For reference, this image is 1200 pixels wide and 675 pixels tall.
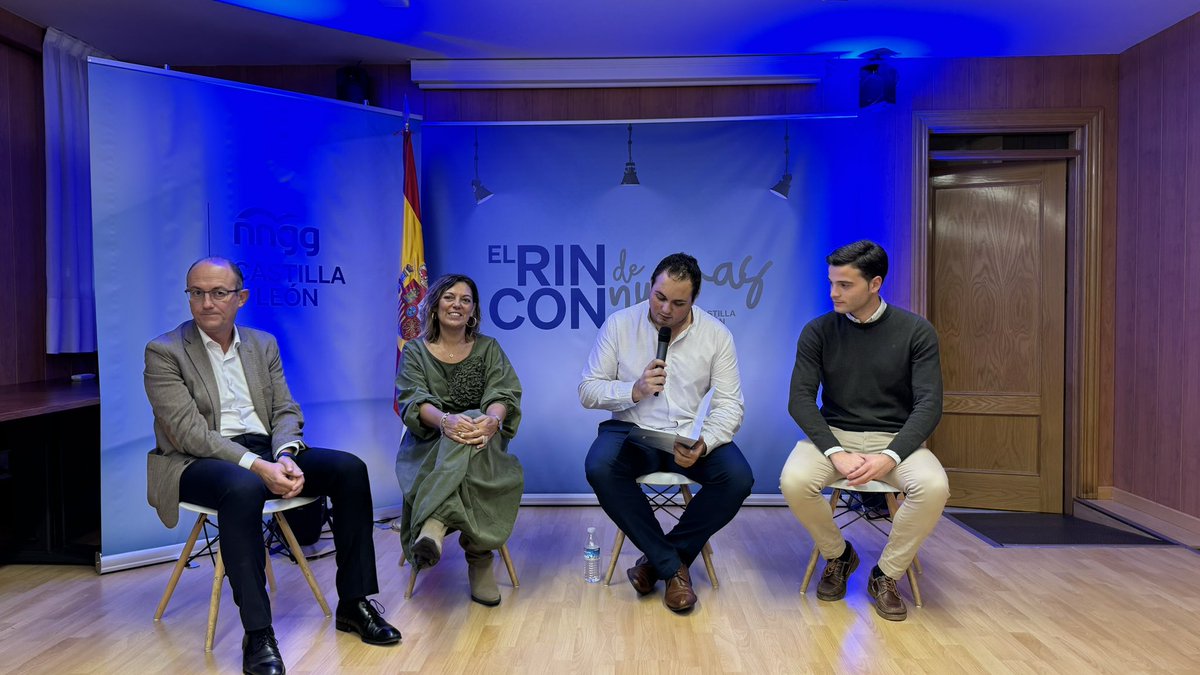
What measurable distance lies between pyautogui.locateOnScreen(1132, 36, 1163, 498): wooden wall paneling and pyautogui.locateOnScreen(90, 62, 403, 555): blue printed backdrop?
412cm

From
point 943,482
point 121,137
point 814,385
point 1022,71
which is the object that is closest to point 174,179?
point 121,137

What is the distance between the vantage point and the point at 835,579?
9.37 feet

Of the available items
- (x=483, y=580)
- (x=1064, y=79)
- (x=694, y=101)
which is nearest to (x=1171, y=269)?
(x=1064, y=79)

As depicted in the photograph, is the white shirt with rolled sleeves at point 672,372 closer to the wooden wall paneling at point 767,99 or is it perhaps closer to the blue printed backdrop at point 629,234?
the blue printed backdrop at point 629,234

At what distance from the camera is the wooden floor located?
2.32 metres

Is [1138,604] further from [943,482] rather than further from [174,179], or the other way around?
[174,179]

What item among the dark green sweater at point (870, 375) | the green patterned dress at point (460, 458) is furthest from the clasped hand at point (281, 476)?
the dark green sweater at point (870, 375)

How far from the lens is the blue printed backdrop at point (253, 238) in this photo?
3.16 metres

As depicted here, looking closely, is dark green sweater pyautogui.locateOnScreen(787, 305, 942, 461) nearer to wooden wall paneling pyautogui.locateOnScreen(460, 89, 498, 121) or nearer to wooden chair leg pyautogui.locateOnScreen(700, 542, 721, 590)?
wooden chair leg pyautogui.locateOnScreen(700, 542, 721, 590)

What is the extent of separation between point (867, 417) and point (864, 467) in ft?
1.07

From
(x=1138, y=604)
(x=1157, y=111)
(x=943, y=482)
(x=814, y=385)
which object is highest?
(x=1157, y=111)

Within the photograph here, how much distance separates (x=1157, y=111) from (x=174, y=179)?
16.4 ft

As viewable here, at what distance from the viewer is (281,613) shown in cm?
272

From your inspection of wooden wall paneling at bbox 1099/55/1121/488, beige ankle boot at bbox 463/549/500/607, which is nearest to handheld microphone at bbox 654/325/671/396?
beige ankle boot at bbox 463/549/500/607
